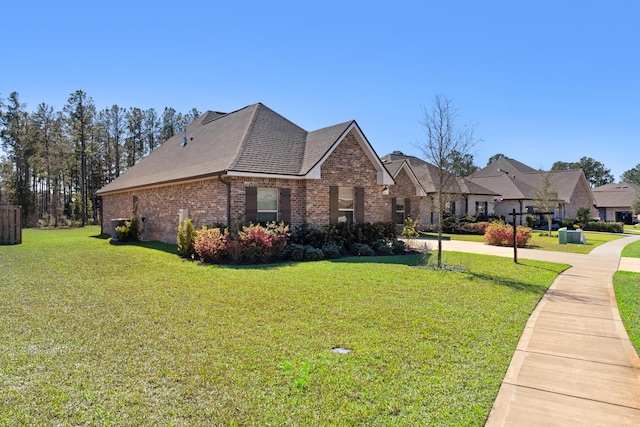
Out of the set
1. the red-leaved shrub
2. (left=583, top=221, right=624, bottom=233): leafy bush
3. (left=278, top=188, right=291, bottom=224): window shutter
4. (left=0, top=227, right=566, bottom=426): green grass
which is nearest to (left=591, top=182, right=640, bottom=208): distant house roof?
(left=583, top=221, right=624, bottom=233): leafy bush

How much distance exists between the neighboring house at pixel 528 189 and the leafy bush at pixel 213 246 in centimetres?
2837

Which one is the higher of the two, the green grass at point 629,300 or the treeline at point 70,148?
the treeline at point 70,148

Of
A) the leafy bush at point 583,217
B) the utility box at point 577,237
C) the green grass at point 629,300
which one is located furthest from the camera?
the leafy bush at point 583,217

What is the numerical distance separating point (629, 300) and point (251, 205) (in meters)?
11.0

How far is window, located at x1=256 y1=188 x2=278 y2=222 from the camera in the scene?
14.9 meters

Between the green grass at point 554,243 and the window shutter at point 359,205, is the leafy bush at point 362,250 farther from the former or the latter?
the green grass at point 554,243

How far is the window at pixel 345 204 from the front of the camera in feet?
54.2

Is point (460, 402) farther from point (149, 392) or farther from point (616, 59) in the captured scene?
point (616, 59)

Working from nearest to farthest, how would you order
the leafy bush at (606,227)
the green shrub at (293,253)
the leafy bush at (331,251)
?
1. the green shrub at (293,253)
2. the leafy bush at (331,251)
3. the leafy bush at (606,227)

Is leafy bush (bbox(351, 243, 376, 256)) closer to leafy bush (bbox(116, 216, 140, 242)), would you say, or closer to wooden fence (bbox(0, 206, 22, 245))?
leafy bush (bbox(116, 216, 140, 242))

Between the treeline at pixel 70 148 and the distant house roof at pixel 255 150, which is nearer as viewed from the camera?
the distant house roof at pixel 255 150

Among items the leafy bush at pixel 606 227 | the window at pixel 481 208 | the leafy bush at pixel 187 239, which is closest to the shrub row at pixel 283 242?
the leafy bush at pixel 187 239

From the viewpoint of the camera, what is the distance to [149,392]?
144 inches

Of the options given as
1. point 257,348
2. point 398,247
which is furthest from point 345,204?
point 257,348
